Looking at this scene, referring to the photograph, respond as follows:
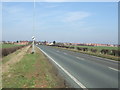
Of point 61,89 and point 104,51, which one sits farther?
point 104,51

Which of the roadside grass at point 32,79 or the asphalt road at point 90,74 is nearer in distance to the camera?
the roadside grass at point 32,79

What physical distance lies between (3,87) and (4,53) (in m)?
34.4

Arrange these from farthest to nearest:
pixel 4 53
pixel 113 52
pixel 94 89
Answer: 1. pixel 4 53
2. pixel 113 52
3. pixel 94 89

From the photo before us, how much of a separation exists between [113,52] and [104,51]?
17.6ft

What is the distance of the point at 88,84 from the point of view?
30.4 feet

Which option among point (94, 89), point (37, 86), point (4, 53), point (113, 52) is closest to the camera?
point (94, 89)

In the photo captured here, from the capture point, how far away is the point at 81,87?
8.64 m

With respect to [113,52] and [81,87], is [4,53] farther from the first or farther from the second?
[81,87]

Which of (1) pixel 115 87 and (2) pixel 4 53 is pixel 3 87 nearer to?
(1) pixel 115 87

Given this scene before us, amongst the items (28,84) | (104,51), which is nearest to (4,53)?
(104,51)

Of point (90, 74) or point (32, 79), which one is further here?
point (90, 74)

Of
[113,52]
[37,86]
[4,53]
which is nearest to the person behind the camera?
[37,86]

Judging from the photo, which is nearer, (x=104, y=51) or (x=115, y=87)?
(x=115, y=87)

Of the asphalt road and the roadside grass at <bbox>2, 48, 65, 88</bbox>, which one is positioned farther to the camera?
the asphalt road
